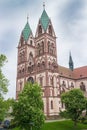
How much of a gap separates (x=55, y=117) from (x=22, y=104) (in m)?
32.5

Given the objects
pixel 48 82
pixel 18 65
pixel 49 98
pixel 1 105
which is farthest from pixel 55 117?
pixel 1 105

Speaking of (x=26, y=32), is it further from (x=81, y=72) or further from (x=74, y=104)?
(x=74, y=104)

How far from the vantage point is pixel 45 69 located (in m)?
68.5

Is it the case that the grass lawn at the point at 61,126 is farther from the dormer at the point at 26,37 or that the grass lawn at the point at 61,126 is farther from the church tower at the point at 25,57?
the dormer at the point at 26,37

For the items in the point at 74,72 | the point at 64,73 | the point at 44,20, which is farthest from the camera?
the point at 74,72

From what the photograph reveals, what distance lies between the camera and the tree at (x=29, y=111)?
3447 cm

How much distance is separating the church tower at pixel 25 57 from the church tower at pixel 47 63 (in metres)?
4.03

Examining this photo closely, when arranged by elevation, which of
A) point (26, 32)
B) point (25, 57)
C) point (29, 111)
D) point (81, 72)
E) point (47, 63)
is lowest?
point (29, 111)

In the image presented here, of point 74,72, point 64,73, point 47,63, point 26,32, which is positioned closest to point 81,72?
point 74,72

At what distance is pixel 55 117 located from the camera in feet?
215

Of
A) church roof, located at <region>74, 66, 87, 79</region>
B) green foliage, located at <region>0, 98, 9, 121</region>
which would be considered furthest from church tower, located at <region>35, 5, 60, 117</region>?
green foliage, located at <region>0, 98, 9, 121</region>

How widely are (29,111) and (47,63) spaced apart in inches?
1417

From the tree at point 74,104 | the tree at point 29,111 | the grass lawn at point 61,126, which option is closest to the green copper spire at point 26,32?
the tree at point 74,104

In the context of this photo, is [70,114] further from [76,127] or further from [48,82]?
[48,82]
